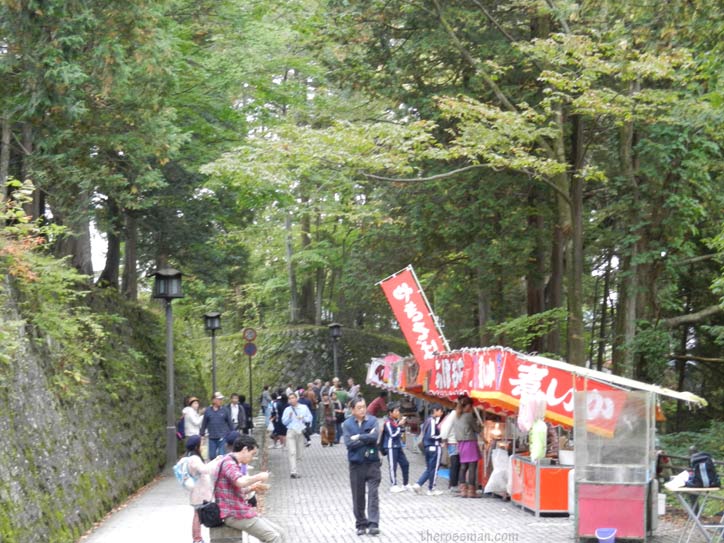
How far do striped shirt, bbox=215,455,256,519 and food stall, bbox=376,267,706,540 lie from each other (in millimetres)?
5267

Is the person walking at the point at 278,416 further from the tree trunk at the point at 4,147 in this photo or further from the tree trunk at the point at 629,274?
the tree trunk at the point at 4,147

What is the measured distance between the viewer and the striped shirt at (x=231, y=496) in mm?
9406

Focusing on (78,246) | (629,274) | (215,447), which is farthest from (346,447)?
(629,274)

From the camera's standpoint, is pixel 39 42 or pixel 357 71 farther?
pixel 357 71

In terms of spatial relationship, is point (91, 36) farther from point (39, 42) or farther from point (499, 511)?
point (499, 511)

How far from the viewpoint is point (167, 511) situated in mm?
16375

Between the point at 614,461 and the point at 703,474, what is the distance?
144 centimetres

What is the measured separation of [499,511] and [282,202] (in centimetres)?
1330

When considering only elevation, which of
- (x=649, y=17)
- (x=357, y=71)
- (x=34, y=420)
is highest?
(x=357, y=71)

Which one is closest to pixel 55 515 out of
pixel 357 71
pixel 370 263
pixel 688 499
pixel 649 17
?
pixel 688 499

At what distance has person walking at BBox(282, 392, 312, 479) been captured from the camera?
74.4 feet

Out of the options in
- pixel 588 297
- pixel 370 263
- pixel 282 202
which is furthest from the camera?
pixel 588 297

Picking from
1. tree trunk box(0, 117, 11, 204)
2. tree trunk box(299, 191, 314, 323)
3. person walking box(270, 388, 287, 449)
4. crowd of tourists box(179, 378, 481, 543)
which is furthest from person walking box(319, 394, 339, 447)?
tree trunk box(0, 117, 11, 204)

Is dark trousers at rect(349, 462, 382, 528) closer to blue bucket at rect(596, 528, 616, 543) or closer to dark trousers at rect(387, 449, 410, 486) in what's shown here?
blue bucket at rect(596, 528, 616, 543)
